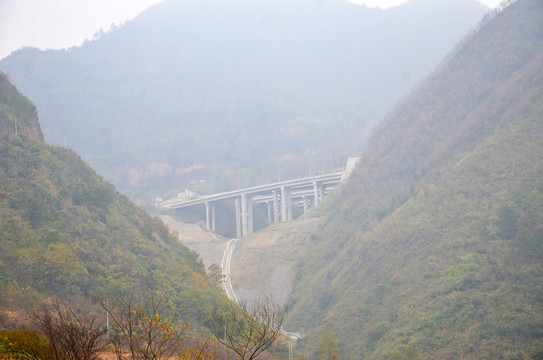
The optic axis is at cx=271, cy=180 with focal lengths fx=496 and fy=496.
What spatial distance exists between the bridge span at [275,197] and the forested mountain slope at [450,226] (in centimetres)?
1805

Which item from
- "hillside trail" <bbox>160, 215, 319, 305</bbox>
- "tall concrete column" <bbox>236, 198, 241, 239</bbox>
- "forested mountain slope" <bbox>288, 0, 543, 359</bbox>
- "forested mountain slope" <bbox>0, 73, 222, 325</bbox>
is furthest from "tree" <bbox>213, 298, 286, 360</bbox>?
"tall concrete column" <bbox>236, 198, 241, 239</bbox>

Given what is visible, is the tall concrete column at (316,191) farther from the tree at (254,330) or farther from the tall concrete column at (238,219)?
the tree at (254,330)

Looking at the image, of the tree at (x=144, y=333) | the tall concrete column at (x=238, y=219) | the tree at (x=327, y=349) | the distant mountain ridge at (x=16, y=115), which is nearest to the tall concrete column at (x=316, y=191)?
the tall concrete column at (x=238, y=219)

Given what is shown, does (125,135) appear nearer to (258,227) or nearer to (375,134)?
(258,227)

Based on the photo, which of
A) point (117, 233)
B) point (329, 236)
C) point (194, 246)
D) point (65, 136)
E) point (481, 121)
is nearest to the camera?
point (117, 233)

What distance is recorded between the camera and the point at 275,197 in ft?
353

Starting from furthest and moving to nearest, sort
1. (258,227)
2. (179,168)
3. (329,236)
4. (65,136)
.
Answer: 1. (65,136)
2. (179,168)
3. (258,227)
4. (329,236)

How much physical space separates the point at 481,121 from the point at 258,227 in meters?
65.5

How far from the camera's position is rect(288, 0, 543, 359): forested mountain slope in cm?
3712

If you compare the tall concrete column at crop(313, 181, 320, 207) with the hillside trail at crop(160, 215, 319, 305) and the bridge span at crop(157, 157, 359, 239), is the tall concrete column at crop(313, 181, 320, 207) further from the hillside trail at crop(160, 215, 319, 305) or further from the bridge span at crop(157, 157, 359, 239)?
the hillside trail at crop(160, 215, 319, 305)

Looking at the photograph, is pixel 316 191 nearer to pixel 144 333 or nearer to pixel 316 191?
pixel 316 191

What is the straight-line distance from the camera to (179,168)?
169000 mm

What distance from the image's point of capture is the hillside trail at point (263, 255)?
68062mm

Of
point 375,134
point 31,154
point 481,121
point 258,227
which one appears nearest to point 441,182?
point 481,121
